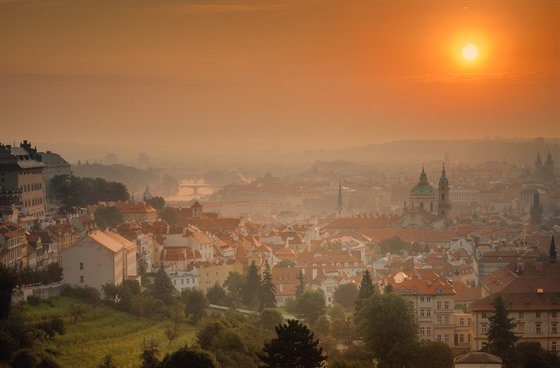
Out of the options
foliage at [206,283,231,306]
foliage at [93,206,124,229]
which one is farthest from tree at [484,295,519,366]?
foliage at [93,206,124,229]

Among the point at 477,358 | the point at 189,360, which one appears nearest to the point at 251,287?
the point at 477,358

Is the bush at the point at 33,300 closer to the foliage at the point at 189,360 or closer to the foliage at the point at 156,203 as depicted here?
the foliage at the point at 189,360

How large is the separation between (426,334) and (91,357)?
1247cm

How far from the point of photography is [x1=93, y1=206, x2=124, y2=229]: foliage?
154ft

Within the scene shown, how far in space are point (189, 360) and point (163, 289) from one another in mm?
14254

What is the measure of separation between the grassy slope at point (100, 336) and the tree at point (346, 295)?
11.1 metres

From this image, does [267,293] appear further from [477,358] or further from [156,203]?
[156,203]

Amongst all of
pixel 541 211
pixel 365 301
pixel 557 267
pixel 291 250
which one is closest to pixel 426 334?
pixel 365 301

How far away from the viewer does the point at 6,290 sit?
27953 mm

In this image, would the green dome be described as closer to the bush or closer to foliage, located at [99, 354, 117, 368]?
the bush

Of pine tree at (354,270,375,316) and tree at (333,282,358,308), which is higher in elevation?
pine tree at (354,270,375,316)

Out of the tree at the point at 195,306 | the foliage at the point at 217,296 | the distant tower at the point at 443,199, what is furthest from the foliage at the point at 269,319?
the distant tower at the point at 443,199

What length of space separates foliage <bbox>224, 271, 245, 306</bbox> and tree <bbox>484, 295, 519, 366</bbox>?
35.7 feet

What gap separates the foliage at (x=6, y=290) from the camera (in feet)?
90.5
